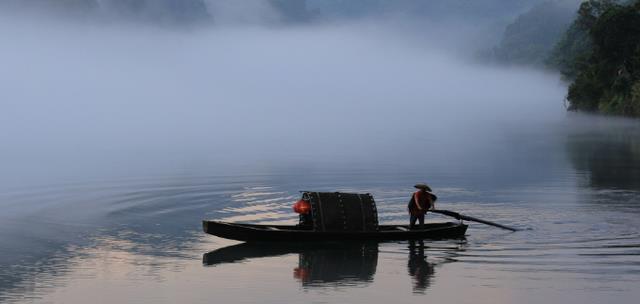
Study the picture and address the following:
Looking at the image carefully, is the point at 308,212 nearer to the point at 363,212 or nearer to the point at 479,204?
the point at 363,212

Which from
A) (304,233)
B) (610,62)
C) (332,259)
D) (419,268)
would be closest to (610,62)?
(610,62)

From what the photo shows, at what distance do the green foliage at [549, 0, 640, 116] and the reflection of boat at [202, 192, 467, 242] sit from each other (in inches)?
3647

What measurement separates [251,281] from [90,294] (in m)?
3.88

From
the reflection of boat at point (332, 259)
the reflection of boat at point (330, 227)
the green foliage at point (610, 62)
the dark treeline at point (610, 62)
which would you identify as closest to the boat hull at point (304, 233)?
the reflection of boat at point (330, 227)

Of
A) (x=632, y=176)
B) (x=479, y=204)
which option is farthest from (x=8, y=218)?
(x=632, y=176)

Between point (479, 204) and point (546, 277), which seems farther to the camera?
point (479, 204)

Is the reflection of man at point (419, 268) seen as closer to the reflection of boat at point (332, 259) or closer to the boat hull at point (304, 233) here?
the reflection of boat at point (332, 259)

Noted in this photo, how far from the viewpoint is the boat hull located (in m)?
28.8

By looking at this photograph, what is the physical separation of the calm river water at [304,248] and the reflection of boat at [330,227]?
37 centimetres

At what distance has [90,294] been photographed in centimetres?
2247

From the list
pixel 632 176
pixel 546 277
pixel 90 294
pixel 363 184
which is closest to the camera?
pixel 90 294

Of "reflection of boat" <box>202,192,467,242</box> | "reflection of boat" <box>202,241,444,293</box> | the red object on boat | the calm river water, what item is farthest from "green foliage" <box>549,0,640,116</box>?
"reflection of boat" <box>202,241,444,293</box>

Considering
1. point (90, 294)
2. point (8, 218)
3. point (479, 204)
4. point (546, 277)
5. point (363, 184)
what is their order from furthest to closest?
point (363, 184) → point (479, 204) → point (8, 218) → point (546, 277) → point (90, 294)

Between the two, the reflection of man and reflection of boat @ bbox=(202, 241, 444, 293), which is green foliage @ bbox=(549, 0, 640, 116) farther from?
reflection of boat @ bbox=(202, 241, 444, 293)
